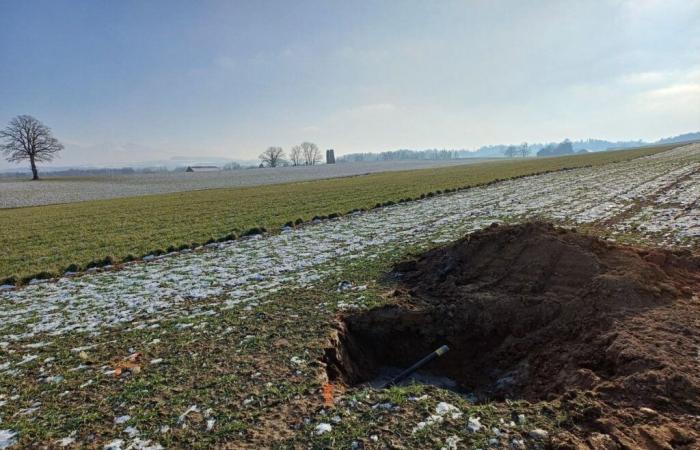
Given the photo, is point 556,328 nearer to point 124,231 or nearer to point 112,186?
point 124,231

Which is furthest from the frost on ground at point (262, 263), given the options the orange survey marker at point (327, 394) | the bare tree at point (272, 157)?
the bare tree at point (272, 157)

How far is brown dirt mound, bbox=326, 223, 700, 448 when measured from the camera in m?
3.92

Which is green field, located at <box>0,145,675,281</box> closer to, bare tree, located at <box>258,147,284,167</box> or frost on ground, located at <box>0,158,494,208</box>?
frost on ground, located at <box>0,158,494,208</box>

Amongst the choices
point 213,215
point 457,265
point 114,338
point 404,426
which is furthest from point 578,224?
point 213,215

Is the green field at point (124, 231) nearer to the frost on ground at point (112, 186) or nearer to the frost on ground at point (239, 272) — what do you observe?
the frost on ground at point (239, 272)

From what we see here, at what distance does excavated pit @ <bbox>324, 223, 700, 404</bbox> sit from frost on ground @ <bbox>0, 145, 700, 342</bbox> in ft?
8.94

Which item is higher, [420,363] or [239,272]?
[239,272]

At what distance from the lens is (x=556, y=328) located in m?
5.45

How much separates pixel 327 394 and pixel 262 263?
252 inches

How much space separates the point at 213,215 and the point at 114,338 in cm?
1490

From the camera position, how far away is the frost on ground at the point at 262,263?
720 centimetres

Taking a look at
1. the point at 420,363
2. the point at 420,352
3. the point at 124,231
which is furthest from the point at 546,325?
the point at 124,231

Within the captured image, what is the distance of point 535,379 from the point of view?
15.1 feet

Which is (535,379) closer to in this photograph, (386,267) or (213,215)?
(386,267)
